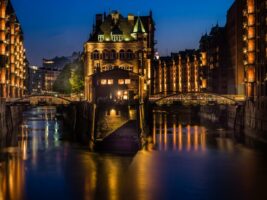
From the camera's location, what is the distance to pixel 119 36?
128m

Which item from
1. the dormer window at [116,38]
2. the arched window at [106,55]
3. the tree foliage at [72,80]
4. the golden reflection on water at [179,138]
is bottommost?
the golden reflection on water at [179,138]

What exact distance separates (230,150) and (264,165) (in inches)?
507

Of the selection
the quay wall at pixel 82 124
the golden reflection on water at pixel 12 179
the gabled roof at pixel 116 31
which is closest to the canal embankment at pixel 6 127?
the quay wall at pixel 82 124

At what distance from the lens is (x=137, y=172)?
182ft

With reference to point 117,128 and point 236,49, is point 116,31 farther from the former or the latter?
point 117,128

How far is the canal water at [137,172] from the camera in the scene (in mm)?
46625

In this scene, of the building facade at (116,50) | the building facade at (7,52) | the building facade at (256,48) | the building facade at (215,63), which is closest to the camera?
the building facade at (256,48)

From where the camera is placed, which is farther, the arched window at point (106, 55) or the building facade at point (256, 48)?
the arched window at point (106, 55)

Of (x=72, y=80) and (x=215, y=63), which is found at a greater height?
(x=215, y=63)

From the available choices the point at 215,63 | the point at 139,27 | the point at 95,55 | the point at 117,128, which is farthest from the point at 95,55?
the point at 117,128

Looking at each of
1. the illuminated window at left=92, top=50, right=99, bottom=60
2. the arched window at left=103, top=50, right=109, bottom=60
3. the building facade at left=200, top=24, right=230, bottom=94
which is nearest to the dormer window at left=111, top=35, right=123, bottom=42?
→ the arched window at left=103, top=50, right=109, bottom=60

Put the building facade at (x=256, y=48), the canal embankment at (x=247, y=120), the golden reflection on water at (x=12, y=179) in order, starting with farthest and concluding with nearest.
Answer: the building facade at (x=256, y=48) → the canal embankment at (x=247, y=120) → the golden reflection on water at (x=12, y=179)

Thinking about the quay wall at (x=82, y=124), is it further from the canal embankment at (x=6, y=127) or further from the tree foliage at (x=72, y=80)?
the tree foliage at (x=72, y=80)

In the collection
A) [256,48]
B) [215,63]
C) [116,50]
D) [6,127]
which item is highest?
[116,50]
